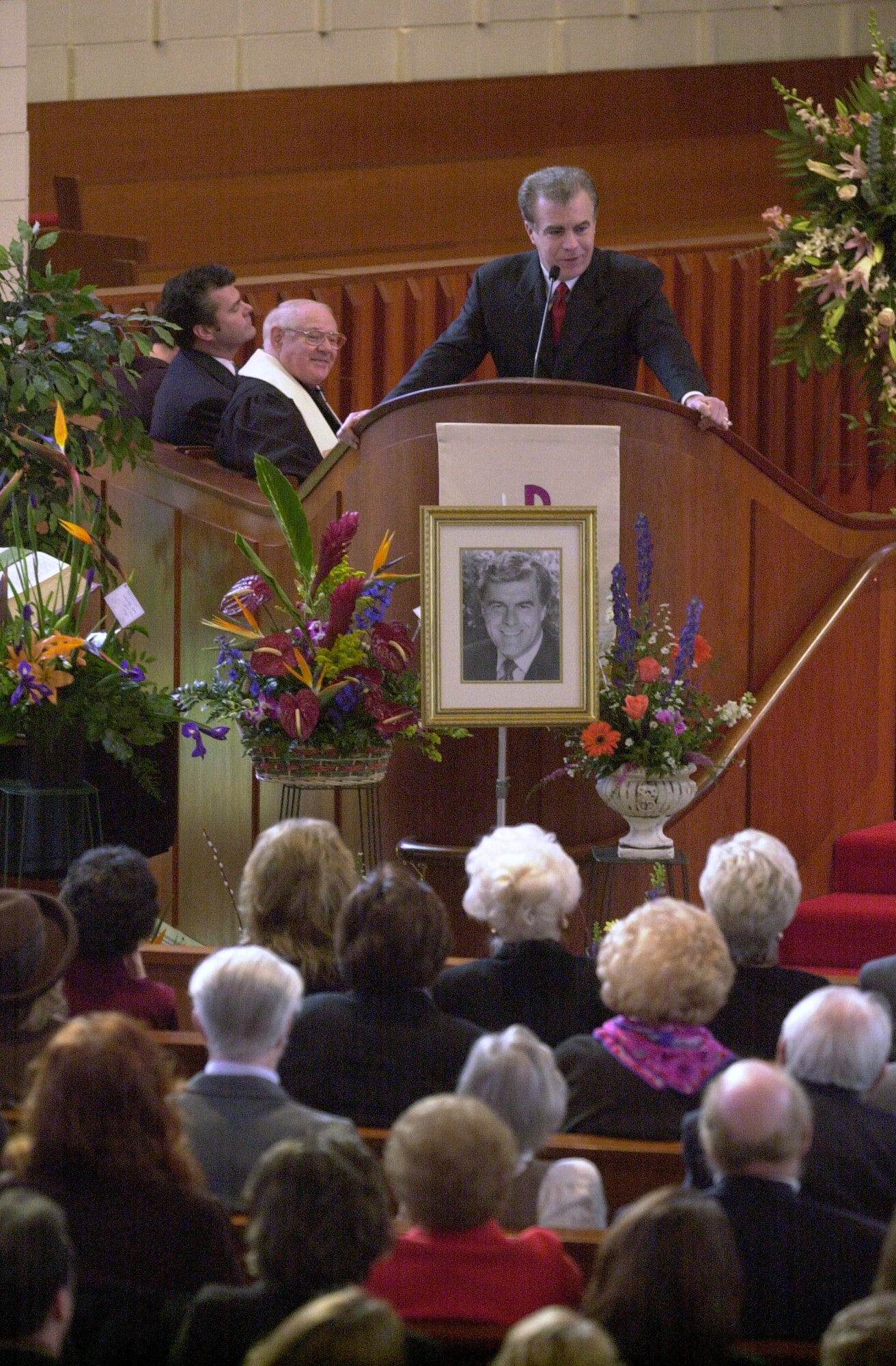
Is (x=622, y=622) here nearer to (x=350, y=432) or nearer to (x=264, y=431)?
(x=350, y=432)

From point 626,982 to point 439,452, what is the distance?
2.10 m

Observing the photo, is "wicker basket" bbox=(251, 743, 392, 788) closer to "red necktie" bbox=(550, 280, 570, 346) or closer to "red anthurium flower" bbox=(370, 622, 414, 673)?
"red anthurium flower" bbox=(370, 622, 414, 673)

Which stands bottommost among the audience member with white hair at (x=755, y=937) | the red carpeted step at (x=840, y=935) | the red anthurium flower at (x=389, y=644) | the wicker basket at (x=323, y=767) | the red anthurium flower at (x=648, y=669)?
the red carpeted step at (x=840, y=935)

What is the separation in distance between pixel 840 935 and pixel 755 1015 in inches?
66.8

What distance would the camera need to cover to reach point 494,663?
12.9 feet

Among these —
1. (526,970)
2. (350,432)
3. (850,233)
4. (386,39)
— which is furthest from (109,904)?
(386,39)

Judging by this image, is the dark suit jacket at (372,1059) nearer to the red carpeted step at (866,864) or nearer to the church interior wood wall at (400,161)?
the red carpeted step at (866,864)

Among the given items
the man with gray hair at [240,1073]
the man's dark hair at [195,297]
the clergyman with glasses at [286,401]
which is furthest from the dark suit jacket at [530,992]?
the man's dark hair at [195,297]

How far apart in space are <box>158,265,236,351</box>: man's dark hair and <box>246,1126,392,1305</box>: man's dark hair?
4.20 meters

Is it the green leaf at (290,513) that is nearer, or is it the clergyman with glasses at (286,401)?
the green leaf at (290,513)

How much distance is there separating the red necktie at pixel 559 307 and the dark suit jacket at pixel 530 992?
2312 millimetres

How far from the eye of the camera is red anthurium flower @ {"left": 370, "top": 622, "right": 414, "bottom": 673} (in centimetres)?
404

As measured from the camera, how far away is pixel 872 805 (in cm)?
491

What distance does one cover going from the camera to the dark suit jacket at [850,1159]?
2.20m
